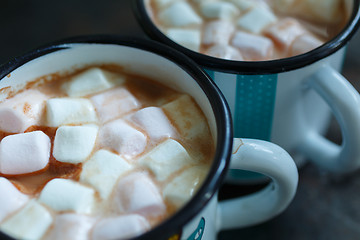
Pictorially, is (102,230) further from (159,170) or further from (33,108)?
(33,108)

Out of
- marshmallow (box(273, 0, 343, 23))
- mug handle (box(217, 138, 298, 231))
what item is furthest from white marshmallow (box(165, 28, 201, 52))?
mug handle (box(217, 138, 298, 231))

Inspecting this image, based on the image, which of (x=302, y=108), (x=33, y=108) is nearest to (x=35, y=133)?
(x=33, y=108)

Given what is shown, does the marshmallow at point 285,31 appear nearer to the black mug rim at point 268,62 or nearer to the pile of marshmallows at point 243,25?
the pile of marshmallows at point 243,25

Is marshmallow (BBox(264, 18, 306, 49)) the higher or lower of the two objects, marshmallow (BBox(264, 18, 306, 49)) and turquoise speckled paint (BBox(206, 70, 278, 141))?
the higher

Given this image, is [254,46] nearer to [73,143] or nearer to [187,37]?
[187,37]

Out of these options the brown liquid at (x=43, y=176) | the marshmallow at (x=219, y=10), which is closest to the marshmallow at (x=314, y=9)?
the marshmallow at (x=219, y=10)

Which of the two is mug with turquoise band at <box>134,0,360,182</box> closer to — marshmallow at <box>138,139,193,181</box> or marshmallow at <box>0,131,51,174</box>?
marshmallow at <box>138,139,193,181</box>
